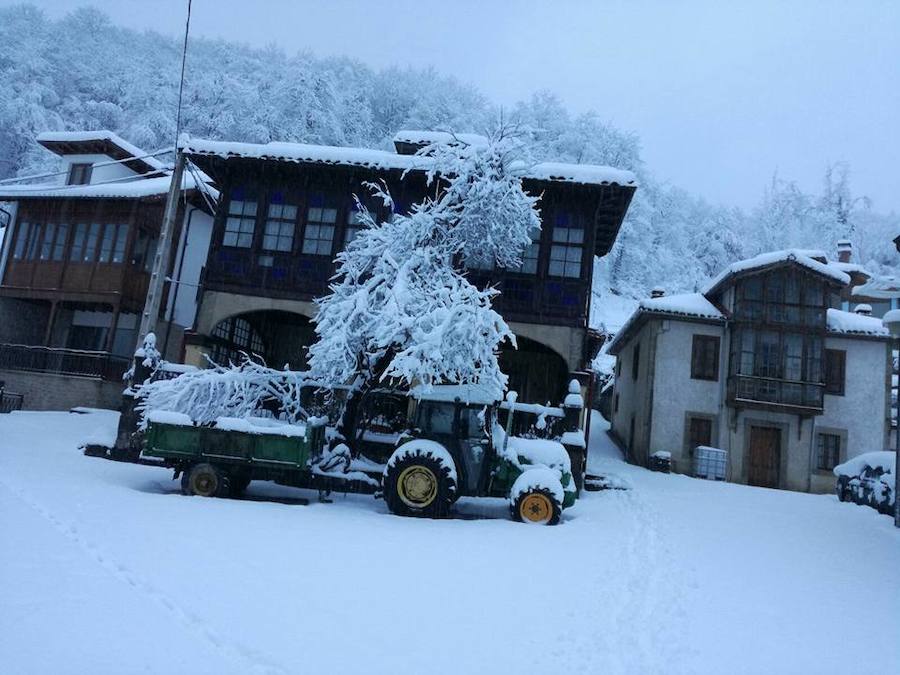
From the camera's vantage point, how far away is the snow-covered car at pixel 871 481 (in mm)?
13173

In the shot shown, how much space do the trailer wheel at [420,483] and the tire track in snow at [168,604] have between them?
14.2 feet

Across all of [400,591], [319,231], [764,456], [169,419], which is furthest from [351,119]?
[400,591]

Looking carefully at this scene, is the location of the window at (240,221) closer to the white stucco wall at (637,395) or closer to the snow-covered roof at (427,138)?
the snow-covered roof at (427,138)

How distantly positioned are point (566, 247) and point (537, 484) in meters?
8.24

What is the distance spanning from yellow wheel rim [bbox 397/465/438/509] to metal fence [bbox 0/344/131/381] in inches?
598

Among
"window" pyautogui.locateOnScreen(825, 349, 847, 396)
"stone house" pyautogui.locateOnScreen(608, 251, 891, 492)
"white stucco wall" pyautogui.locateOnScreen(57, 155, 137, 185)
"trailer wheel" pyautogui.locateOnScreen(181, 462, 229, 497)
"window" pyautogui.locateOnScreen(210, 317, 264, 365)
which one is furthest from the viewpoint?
"white stucco wall" pyautogui.locateOnScreen(57, 155, 137, 185)

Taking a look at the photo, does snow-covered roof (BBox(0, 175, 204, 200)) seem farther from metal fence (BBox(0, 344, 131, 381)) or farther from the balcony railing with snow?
the balcony railing with snow

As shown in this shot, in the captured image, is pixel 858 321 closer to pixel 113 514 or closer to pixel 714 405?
pixel 714 405

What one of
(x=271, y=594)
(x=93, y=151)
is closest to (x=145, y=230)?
(x=93, y=151)

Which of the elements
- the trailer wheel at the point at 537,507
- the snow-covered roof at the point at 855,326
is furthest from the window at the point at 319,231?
the snow-covered roof at the point at 855,326

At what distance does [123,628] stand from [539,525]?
6.43m

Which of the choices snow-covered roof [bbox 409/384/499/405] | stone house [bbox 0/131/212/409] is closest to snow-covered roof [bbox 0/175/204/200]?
stone house [bbox 0/131/212/409]

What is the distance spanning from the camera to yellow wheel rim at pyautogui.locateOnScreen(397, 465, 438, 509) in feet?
31.1

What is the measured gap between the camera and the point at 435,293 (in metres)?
12.1
